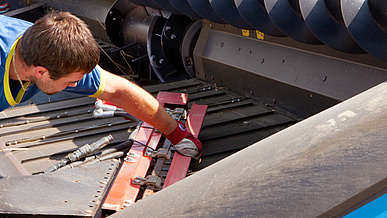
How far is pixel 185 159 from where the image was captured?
208 centimetres

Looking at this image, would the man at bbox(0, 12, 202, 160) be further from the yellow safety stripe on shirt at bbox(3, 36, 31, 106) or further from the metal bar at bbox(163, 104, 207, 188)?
the metal bar at bbox(163, 104, 207, 188)

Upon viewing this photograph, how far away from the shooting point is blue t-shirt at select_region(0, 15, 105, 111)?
1.55 meters

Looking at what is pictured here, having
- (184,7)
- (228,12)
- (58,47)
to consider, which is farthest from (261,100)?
(58,47)

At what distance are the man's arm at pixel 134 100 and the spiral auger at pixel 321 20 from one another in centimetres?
79

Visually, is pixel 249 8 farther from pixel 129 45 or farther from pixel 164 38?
pixel 129 45

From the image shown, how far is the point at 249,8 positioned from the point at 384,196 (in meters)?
1.89

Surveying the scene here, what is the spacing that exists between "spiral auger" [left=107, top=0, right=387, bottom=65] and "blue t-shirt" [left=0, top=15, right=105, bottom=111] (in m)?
1.01

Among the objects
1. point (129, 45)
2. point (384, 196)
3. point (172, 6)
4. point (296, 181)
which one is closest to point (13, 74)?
point (296, 181)

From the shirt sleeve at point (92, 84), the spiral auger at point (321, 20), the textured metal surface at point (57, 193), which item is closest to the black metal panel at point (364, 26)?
the spiral auger at point (321, 20)

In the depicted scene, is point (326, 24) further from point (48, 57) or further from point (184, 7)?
point (184, 7)

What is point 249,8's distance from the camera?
252 centimetres

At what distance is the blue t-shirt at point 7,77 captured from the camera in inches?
61.2

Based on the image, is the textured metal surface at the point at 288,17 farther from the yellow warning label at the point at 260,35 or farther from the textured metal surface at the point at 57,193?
the textured metal surface at the point at 57,193

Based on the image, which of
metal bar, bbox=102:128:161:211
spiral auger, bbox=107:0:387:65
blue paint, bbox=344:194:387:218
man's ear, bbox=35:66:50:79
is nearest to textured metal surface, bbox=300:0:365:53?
spiral auger, bbox=107:0:387:65
